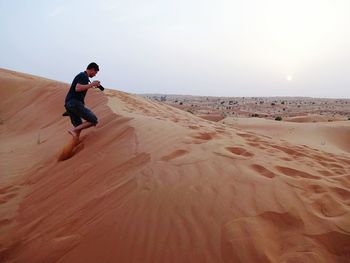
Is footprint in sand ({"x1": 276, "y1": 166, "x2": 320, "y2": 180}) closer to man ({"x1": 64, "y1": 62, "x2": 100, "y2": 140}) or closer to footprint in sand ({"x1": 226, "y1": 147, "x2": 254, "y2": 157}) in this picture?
footprint in sand ({"x1": 226, "y1": 147, "x2": 254, "y2": 157})

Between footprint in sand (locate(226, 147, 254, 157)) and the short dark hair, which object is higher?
the short dark hair

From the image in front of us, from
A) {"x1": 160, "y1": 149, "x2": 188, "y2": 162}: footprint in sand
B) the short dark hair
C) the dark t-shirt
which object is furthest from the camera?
the dark t-shirt

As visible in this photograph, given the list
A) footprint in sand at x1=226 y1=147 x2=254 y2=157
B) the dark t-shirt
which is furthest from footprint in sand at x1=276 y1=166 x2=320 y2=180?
the dark t-shirt

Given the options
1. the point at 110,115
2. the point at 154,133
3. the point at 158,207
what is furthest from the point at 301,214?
the point at 110,115

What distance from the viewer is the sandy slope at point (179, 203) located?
295 cm

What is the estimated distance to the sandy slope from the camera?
2.95 meters

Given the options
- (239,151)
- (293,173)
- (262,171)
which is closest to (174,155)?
(239,151)

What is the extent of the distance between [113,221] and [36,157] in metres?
4.93

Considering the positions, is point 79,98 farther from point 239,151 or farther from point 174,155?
point 239,151

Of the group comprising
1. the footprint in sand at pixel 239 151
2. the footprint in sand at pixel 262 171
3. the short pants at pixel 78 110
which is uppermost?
the short pants at pixel 78 110

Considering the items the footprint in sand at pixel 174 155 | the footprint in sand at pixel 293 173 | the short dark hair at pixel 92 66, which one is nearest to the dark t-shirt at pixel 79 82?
the short dark hair at pixel 92 66

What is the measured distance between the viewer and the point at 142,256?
299 centimetres

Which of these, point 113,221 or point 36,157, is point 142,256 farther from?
point 36,157

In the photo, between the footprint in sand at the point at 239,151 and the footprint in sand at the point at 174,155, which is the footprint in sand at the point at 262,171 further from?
the footprint in sand at the point at 174,155
